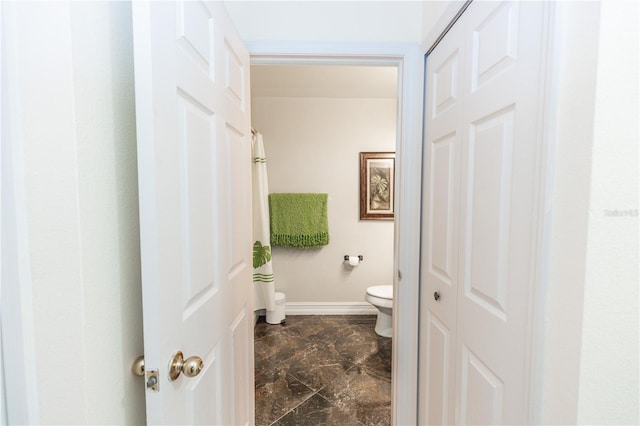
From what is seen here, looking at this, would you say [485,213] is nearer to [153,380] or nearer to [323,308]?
[153,380]

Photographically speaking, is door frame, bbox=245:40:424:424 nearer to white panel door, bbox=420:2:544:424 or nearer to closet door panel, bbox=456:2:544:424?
white panel door, bbox=420:2:544:424

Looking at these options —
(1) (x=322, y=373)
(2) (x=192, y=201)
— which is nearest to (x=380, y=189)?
(1) (x=322, y=373)

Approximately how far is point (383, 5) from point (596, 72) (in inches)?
44.1

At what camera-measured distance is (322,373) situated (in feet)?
7.10

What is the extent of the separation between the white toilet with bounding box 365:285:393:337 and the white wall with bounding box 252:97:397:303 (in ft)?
1.66

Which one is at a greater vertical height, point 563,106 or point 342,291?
point 563,106

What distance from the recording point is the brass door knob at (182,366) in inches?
27.9

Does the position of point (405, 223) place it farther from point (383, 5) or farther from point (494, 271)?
point (383, 5)

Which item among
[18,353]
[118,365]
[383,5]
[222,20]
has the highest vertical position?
[383,5]

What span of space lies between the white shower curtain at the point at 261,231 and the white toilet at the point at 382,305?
96cm

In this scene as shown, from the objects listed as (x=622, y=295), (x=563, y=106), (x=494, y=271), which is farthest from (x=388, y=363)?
(x=563, y=106)

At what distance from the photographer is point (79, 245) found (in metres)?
0.58

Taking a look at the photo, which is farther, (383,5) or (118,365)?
(383,5)

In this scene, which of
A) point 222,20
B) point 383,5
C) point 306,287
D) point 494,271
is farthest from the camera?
point 306,287
